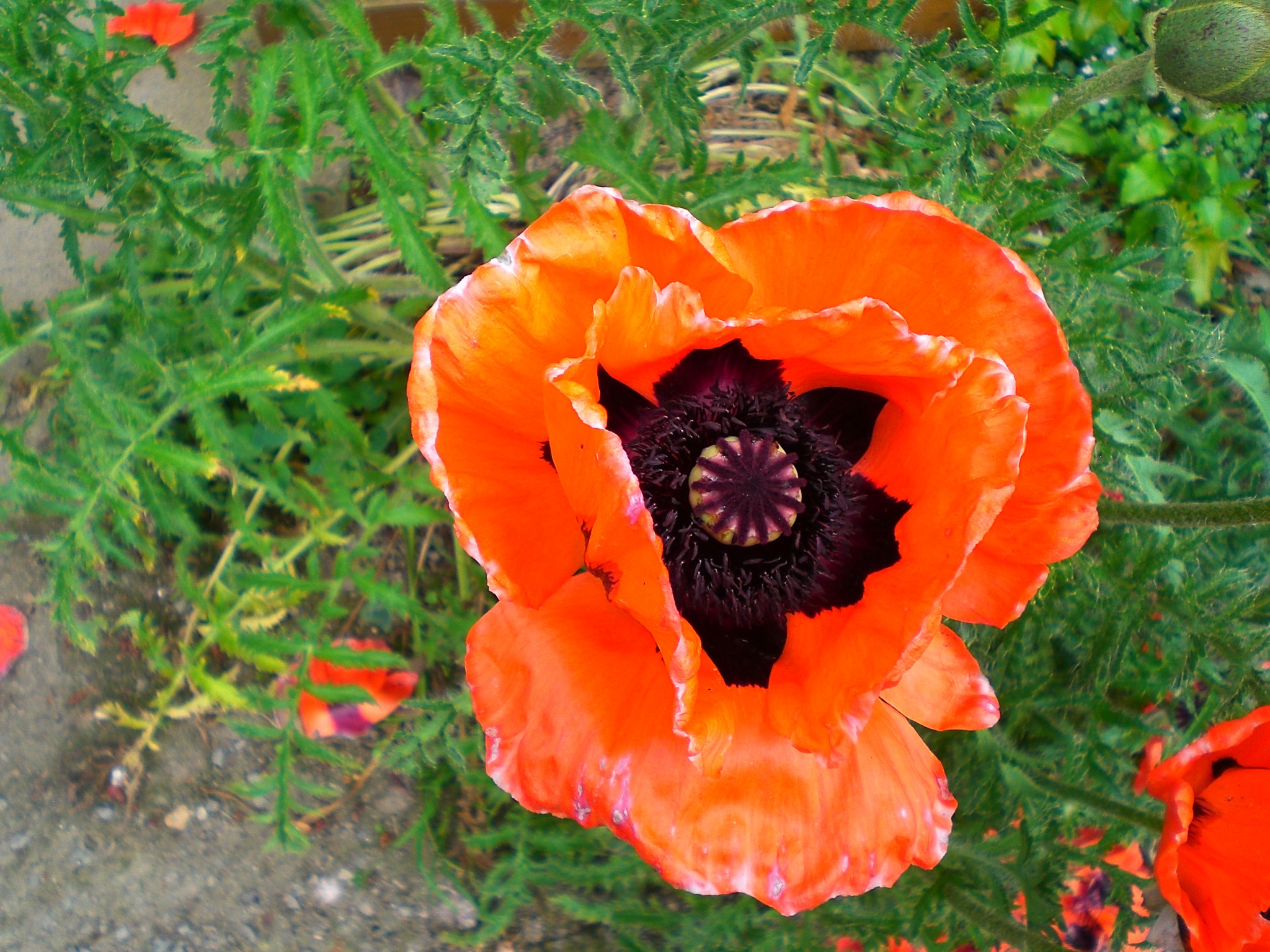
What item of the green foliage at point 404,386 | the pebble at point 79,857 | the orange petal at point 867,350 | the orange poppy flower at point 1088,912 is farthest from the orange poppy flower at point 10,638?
the orange poppy flower at point 1088,912

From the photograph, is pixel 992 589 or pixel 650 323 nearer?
pixel 650 323

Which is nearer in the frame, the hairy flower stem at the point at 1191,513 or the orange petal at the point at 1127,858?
the hairy flower stem at the point at 1191,513

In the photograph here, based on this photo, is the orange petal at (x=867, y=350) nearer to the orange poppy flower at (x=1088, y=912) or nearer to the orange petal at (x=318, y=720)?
the orange poppy flower at (x=1088, y=912)

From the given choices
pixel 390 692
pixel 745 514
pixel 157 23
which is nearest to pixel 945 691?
pixel 745 514

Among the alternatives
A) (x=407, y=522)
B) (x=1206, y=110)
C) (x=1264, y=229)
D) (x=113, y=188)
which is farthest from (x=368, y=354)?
(x=1264, y=229)

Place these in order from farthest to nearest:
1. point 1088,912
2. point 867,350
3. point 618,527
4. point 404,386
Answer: point 404,386, point 1088,912, point 867,350, point 618,527

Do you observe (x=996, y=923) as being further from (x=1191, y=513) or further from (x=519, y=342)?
(x=519, y=342)

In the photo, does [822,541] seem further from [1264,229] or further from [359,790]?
[1264,229]

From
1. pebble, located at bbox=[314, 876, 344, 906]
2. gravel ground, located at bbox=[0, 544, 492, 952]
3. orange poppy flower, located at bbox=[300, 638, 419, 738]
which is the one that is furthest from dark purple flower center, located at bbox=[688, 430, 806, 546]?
pebble, located at bbox=[314, 876, 344, 906]
